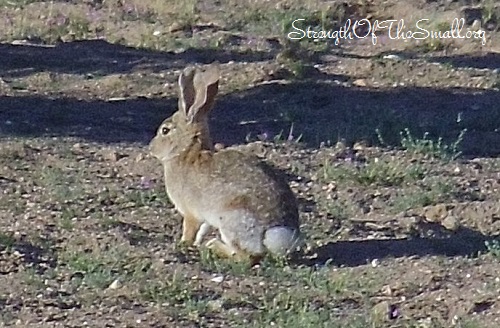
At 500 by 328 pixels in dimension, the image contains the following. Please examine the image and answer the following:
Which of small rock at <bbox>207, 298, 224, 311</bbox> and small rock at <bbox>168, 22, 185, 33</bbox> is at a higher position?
small rock at <bbox>207, 298, 224, 311</bbox>

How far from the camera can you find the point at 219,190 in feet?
20.8

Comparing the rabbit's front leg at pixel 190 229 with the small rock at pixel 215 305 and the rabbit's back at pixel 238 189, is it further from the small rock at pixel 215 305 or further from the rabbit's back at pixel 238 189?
the small rock at pixel 215 305

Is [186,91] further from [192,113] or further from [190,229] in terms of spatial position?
[190,229]

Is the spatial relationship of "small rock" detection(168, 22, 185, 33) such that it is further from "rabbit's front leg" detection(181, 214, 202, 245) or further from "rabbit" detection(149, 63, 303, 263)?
"rabbit's front leg" detection(181, 214, 202, 245)

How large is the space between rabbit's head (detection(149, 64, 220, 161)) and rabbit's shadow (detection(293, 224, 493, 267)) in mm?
781

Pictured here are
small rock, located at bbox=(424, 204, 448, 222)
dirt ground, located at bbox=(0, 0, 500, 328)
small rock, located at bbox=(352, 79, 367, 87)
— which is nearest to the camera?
dirt ground, located at bbox=(0, 0, 500, 328)

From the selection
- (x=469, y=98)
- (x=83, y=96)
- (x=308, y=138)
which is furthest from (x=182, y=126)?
(x=469, y=98)

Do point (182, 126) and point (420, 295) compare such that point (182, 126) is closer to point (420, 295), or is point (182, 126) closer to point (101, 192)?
point (101, 192)

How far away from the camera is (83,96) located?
1054 centimetres

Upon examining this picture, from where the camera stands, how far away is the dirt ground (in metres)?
5.84

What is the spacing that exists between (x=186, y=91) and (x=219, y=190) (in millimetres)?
671

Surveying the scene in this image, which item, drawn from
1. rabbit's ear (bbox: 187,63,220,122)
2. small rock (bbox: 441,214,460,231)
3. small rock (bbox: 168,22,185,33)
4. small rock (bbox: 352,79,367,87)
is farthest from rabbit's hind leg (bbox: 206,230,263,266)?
small rock (bbox: 168,22,185,33)

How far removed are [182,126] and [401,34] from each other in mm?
7708

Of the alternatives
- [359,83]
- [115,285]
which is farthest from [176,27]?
[115,285]
